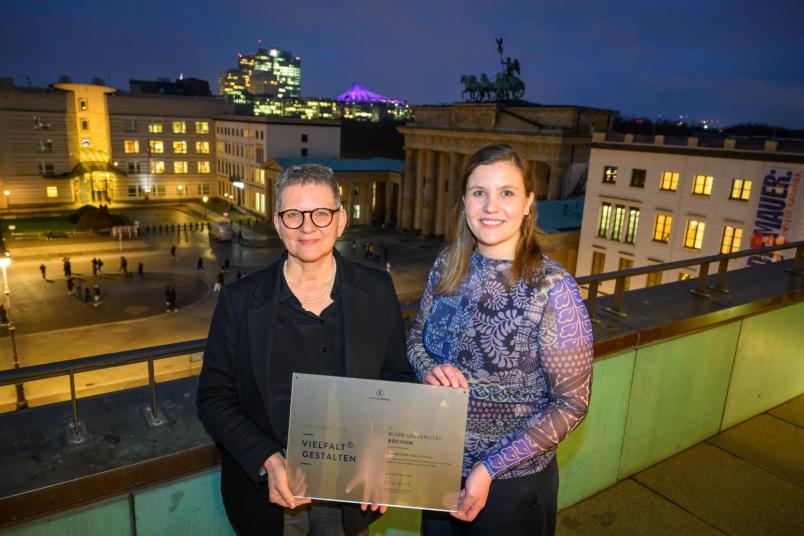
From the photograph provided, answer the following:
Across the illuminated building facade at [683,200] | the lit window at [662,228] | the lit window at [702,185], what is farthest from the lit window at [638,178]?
the lit window at [702,185]

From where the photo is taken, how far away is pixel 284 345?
2.77 metres

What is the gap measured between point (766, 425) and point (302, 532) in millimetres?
6187

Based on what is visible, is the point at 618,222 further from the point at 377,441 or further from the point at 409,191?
the point at 377,441

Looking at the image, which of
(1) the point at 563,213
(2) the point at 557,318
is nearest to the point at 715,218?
(1) the point at 563,213

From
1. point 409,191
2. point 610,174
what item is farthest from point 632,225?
point 409,191

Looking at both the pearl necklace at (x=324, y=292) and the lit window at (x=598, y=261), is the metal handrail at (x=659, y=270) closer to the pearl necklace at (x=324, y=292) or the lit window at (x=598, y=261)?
the pearl necklace at (x=324, y=292)

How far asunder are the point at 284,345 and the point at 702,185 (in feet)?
116

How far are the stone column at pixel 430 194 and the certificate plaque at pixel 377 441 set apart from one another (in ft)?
187

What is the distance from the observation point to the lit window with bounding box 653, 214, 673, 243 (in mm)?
34188

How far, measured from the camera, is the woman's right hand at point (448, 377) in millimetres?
2621

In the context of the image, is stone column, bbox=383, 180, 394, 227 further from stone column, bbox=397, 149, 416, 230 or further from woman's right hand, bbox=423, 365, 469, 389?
woman's right hand, bbox=423, 365, 469, 389

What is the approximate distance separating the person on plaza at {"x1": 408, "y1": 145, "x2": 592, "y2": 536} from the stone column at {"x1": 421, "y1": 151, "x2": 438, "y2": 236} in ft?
185

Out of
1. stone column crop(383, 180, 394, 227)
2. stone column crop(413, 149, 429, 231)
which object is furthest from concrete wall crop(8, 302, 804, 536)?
stone column crop(383, 180, 394, 227)

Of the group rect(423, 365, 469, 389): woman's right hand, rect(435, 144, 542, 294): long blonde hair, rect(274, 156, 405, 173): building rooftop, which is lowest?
rect(274, 156, 405, 173): building rooftop
